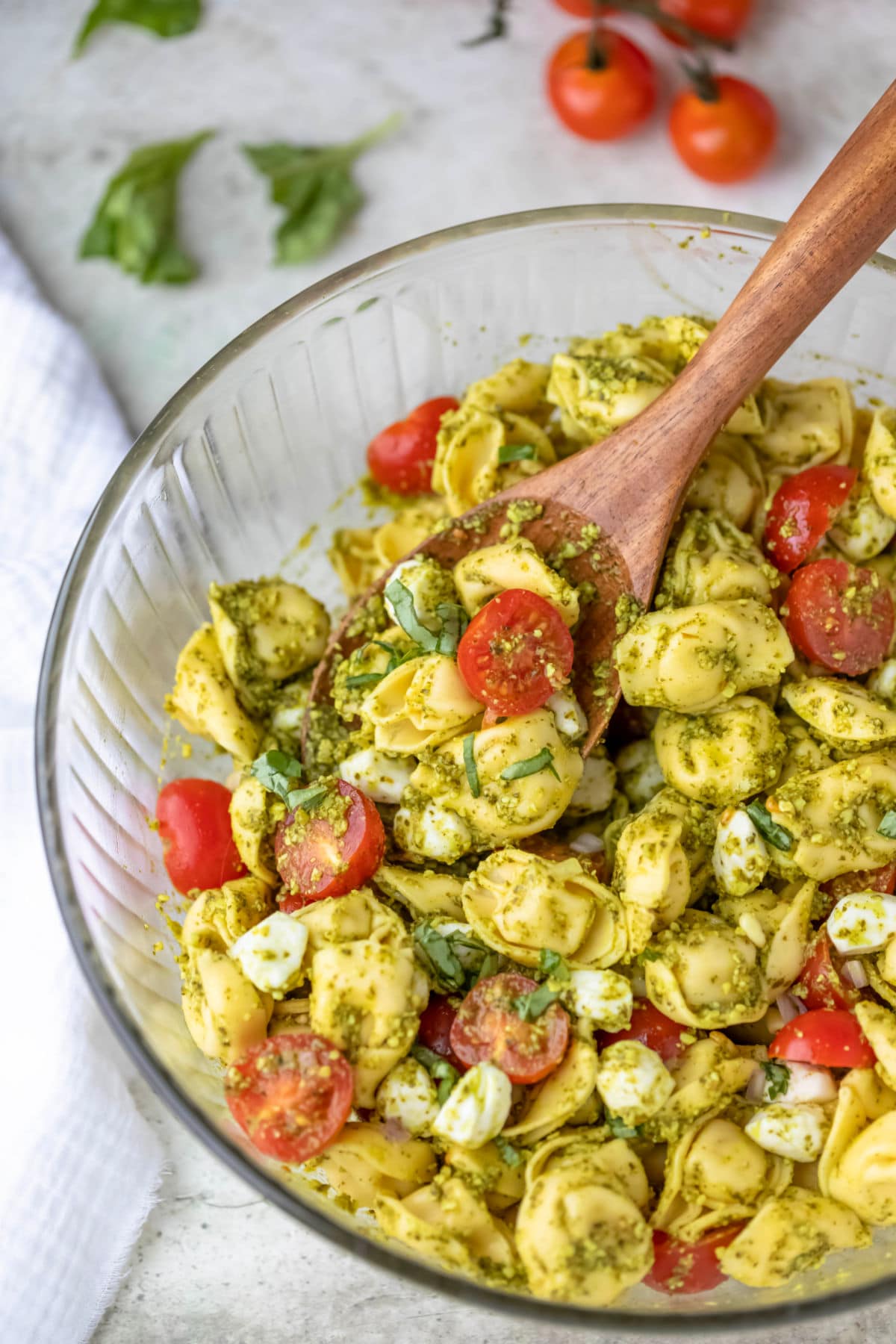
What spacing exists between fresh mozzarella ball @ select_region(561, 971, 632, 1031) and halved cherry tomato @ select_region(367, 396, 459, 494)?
4.13ft

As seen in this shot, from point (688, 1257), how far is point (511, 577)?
1.14 m

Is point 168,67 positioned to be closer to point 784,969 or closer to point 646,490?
point 646,490

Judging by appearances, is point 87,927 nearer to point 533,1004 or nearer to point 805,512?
point 533,1004

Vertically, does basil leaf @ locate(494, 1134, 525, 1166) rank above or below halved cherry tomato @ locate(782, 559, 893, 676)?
below

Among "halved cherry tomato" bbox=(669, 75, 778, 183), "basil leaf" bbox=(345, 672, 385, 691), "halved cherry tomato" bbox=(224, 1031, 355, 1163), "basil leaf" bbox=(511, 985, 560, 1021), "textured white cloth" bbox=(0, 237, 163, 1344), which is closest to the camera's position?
"halved cherry tomato" bbox=(224, 1031, 355, 1163)

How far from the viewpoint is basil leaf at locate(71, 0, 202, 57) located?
381 centimetres

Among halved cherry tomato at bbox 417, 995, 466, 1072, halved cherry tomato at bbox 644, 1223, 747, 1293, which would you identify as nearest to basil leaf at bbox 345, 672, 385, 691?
halved cherry tomato at bbox 417, 995, 466, 1072

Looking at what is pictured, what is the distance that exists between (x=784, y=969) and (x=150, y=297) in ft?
8.19

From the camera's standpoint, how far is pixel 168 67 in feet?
12.7

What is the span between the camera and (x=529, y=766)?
2188mm

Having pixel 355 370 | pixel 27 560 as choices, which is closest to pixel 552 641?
pixel 355 370

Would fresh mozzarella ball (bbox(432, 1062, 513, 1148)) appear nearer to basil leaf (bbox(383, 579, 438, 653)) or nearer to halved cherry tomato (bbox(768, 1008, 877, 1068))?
halved cherry tomato (bbox(768, 1008, 877, 1068))

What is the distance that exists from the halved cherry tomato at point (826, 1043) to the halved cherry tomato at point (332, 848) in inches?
29.3

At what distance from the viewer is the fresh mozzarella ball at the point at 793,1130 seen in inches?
79.2
